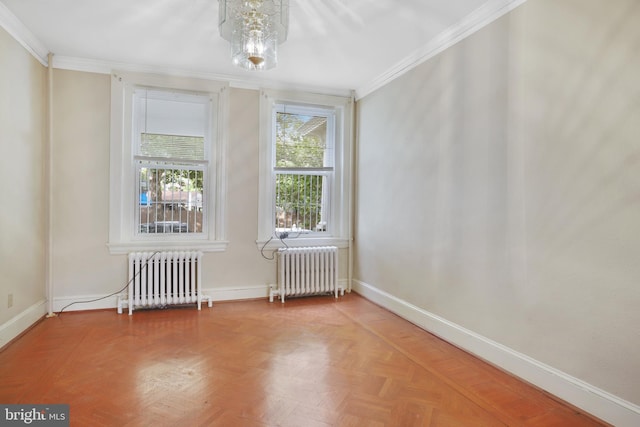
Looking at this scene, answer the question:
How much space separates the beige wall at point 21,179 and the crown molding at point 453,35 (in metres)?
3.52

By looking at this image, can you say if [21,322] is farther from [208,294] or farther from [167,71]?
[167,71]

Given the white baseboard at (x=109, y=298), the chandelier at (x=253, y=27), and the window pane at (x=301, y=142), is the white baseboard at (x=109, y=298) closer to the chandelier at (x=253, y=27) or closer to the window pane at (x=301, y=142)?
the window pane at (x=301, y=142)

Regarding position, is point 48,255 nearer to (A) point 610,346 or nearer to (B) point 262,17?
(B) point 262,17

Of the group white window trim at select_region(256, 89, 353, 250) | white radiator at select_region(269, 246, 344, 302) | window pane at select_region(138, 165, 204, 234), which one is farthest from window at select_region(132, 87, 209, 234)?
white radiator at select_region(269, 246, 344, 302)

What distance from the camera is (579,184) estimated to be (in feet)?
6.81

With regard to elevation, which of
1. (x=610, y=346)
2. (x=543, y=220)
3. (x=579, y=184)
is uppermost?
(x=579, y=184)

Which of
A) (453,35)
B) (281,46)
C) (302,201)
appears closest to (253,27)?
(281,46)

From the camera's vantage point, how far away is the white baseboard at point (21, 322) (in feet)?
9.43

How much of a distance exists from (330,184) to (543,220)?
2.88 meters

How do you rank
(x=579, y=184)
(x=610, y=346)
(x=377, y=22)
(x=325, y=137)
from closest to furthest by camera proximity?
(x=610, y=346), (x=579, y=184), (x=377, y=22), (x=325, y=137)

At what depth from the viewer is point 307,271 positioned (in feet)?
14.4

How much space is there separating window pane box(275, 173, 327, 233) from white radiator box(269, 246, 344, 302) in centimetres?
37

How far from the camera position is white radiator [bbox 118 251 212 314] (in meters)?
3.82

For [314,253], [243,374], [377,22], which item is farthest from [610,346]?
[314,253]
